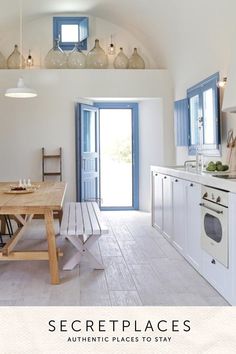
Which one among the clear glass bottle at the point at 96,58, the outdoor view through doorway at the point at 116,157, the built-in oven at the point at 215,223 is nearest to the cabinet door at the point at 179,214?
Answer: the built-in oven at the point at 215,223

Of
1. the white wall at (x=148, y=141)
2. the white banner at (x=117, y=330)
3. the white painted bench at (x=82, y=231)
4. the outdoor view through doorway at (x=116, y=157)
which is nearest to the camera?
the white banner at (x=117, y=330)

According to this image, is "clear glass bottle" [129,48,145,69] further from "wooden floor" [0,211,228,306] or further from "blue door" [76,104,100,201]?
"wooden floor" [0,211,228,306]

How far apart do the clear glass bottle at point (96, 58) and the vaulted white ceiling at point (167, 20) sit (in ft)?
1.87

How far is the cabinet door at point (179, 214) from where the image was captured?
3834mm

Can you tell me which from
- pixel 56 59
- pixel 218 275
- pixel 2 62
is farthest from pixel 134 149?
pixel 218 275

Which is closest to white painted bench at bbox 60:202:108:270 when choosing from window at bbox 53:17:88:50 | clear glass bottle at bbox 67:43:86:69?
clear glass bottle at bbox 67:43:86:69

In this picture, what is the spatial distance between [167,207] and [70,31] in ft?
13.1

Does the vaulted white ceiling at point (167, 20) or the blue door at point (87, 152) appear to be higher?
the vaulted white ceiling at point (167, 20)

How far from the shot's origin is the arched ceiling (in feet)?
13.6

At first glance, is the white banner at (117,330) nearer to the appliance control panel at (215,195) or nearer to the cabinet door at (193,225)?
the appliance control panel at (215,195)

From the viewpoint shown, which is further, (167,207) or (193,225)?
(167,207)

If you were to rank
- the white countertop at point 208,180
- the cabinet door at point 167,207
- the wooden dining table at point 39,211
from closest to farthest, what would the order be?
the white countertop at point 208,180 → the wooden dining table at point 39,211 → the cabinet door at point 167,207

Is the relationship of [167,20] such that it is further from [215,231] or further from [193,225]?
[215,231]

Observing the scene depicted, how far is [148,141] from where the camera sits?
7172mm
